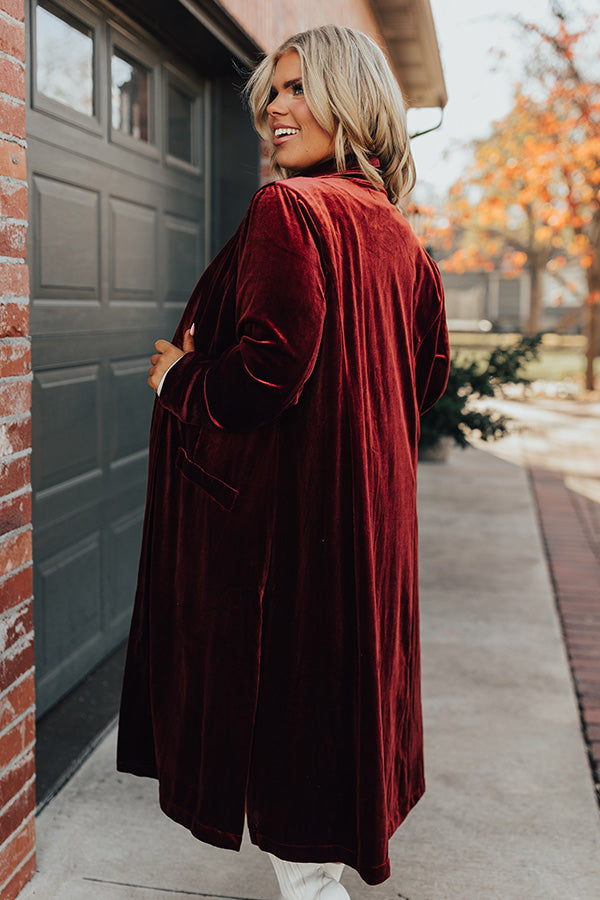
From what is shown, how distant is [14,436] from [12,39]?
32.6 inches

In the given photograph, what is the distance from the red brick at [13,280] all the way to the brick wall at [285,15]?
1.87 metres

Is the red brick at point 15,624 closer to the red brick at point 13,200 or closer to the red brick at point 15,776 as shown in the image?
the red brick at point 15,776

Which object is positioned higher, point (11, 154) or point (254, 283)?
point (11, 154)

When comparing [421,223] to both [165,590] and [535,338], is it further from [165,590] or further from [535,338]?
[165,590]

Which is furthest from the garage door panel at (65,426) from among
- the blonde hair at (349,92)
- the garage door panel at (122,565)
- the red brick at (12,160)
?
the blonde hair at (349,92)

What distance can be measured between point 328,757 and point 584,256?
14423 mm

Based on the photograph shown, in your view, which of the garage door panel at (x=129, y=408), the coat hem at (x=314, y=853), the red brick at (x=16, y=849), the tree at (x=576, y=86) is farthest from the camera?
the tree at (x=576, y=86)

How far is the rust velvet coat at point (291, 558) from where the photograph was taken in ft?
5.80

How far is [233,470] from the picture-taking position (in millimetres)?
1794

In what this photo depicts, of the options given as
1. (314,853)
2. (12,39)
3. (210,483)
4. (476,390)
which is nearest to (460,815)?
(314,853)

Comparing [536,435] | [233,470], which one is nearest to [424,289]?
[233,470]

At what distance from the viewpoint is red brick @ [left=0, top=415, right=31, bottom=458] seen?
1.91 m

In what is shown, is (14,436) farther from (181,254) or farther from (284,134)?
(181,254)

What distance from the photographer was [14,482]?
1982 mm
